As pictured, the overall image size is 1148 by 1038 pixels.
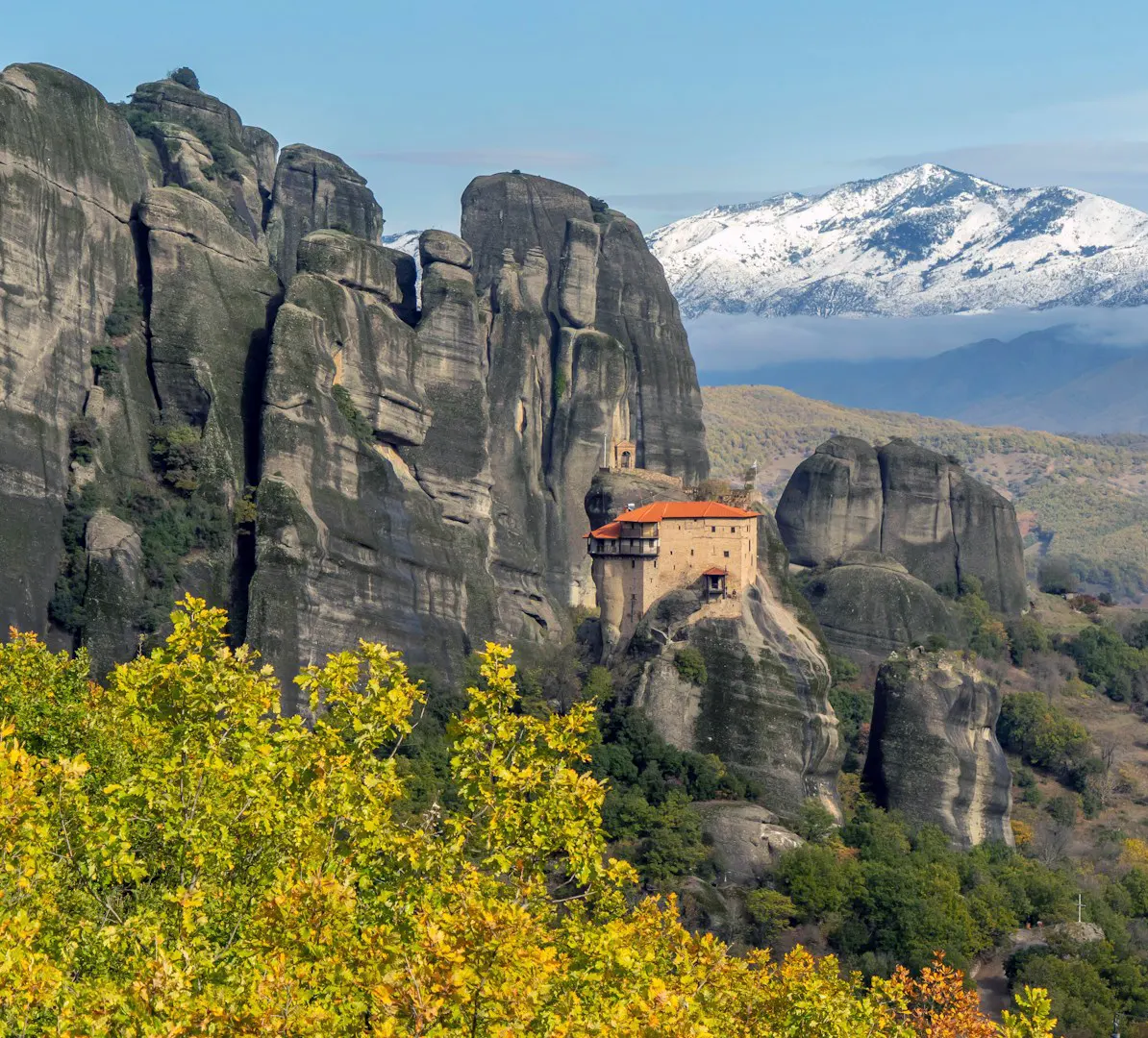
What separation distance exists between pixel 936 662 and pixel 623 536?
12995 mm

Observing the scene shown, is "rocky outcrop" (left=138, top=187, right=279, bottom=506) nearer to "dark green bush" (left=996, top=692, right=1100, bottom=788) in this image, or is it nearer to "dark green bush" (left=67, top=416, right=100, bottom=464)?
"dark green bush" (left=67, top=416, right=100, bottom=464)

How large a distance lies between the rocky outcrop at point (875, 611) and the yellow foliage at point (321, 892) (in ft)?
220

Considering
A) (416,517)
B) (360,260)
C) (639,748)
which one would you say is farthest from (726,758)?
(360,260)

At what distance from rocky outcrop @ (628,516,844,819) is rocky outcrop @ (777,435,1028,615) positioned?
125 feet

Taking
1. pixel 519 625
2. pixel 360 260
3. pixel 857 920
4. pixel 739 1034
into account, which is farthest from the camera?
pixel 519 625

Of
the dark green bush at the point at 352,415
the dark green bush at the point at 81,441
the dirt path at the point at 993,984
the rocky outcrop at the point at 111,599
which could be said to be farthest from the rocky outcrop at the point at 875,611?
the dark green bush at the point at 81,441

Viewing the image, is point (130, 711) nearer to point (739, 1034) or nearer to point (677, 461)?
point (739, 1034)

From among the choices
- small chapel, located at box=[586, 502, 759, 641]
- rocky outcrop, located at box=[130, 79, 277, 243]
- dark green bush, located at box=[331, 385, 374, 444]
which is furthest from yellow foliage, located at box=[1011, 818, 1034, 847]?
rocky outcrop, located at box=[130, 79, 277, 243]

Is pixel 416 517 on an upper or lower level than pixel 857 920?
upper

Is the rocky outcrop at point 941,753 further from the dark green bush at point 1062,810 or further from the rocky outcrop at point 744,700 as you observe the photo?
the dark green bush at point 1062,810

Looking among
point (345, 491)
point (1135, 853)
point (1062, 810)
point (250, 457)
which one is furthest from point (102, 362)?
point (1135, 853)

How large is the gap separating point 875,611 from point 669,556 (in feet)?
88.5

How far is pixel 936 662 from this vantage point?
7712cm

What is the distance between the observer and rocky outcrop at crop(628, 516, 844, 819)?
240 feet
